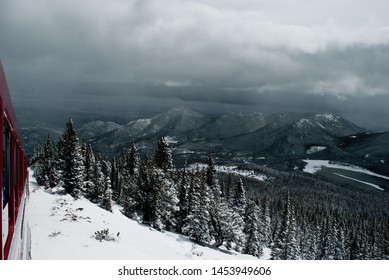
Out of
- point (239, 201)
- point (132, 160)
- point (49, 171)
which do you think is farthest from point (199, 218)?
point (132, 160)

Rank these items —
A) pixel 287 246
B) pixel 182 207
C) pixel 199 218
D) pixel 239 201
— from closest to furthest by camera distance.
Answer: pixel 199 218 < pixel 182 207 < pixel 287 246 < pixel 239 201

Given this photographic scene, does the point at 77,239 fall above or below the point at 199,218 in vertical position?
above

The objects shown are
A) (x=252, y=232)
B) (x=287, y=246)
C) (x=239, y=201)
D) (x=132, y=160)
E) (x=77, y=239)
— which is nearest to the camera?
(x=77, y=239)

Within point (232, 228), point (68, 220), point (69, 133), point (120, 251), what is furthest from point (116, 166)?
point (120, 251)

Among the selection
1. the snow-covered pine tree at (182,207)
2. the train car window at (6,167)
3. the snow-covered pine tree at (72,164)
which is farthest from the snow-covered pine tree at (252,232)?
the train car window at (6,167)

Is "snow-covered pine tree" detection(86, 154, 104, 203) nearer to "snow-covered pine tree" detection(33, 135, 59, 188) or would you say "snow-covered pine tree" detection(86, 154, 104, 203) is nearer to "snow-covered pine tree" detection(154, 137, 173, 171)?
"snow-covered pine tree" detection(33, 135, 59, 188)

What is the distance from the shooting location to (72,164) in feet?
157

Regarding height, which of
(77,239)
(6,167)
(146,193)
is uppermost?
(6,167)

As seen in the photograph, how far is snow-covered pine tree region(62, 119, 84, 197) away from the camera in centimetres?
4688

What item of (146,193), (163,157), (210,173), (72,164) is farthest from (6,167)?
(210,173)

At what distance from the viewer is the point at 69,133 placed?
48469 mm

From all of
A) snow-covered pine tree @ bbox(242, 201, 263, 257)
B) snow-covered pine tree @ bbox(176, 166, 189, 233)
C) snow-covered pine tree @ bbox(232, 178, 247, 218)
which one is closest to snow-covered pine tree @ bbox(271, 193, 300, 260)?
snow-covered pine tree @ bbox(242, 201, 263, 257)

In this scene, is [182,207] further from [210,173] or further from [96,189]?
[96,189]

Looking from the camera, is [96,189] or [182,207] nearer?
[182,207]
